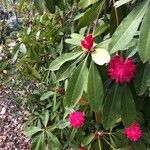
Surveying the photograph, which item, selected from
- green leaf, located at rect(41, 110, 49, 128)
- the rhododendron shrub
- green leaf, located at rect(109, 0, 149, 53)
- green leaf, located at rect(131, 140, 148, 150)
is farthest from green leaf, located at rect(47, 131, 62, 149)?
green leaf, located at rect(109, 0, 149, 53)

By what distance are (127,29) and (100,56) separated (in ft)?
0.39

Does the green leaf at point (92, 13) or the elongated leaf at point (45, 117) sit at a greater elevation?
the green leaf at point (92, 13)

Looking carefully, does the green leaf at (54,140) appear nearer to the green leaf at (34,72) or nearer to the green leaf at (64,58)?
the green leaf at (34,72)

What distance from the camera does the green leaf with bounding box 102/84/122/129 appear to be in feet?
3.99

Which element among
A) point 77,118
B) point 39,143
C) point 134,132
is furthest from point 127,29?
point 39,143

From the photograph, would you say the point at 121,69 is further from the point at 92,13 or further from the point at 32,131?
the point at 32,131

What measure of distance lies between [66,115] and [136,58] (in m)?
0.97

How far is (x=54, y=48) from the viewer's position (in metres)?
2.40

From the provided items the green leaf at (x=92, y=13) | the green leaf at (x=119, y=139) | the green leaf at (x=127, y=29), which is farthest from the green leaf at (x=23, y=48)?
the green leaf at (x=127, y=29)

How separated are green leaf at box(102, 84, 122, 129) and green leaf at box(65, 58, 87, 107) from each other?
0.09 metres

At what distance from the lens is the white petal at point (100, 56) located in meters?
1.12

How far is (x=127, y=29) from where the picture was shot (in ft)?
3.44

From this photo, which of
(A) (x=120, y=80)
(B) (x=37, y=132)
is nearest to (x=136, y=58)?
(A) (x=120, y=80)

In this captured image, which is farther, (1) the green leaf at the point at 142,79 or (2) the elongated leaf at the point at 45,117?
(2) the elongated leaf at the point at 45,117
